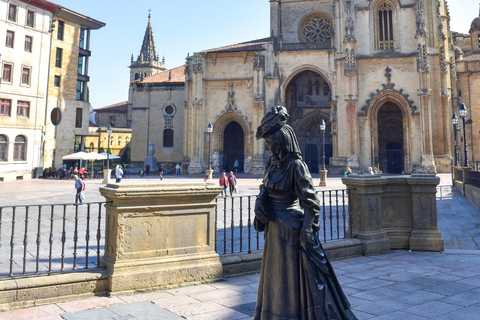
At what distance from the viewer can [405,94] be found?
32.1 meters

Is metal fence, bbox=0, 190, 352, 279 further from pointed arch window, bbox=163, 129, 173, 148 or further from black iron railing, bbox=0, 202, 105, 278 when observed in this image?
pointed arch window, bbox=163, 129, 173, 148

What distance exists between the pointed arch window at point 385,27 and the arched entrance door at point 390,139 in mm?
5479

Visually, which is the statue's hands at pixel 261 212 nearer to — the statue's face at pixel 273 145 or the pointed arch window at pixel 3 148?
the statue's face at pixel 273 145

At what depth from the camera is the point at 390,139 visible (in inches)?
1433

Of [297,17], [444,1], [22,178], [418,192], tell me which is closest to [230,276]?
[418,192]

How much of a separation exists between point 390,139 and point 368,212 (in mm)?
32205

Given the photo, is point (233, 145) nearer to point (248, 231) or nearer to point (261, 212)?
point (248, 231)

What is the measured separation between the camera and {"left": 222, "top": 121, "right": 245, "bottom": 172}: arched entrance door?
3847 centimetres

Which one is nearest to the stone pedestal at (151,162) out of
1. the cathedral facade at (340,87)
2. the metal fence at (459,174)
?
the cathedral facade at (340,87)

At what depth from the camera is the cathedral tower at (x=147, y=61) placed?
7950 centimetres

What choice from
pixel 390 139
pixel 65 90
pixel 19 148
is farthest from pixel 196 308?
pixel 390 139

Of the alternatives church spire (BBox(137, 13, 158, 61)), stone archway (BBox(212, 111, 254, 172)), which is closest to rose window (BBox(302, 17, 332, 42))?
stone archway (BBox(212, 111, 254, 172))

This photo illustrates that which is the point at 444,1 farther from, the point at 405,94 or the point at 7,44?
the point at 7,44

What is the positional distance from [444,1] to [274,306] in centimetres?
4363
